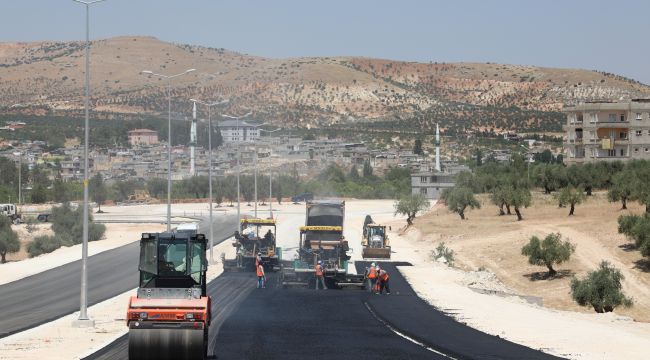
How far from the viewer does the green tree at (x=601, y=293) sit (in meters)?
48.7

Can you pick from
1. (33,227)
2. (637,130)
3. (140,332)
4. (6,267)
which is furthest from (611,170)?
(140,332)

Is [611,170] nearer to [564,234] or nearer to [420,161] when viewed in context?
[564,234]

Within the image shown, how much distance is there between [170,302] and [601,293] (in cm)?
2986

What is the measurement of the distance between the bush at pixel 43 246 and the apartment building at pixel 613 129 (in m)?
69.3

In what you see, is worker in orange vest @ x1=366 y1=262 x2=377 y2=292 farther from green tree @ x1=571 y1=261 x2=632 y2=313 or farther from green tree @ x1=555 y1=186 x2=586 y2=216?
green tree @ x1=555 y1=186 x2=586 y2=216

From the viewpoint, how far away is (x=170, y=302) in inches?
938

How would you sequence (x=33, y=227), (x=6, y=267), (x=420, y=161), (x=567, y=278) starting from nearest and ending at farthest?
(x=567, y=278)
(x=6, y=267)
(x=33, y=227)
(x=420, y=161)


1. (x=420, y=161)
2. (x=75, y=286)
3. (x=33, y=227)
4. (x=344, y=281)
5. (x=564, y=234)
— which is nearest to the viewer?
(x=344, y=281)

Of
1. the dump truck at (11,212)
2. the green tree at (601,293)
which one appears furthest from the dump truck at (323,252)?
the dump truck at (11,212)

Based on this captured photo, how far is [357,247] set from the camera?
266 feet

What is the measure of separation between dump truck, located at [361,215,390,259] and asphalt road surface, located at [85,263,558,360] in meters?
21.9

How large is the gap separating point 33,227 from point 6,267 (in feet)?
133

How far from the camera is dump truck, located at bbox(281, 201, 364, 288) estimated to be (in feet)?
160

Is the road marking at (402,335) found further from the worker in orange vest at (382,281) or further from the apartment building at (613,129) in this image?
the apartment building at (613,129)
